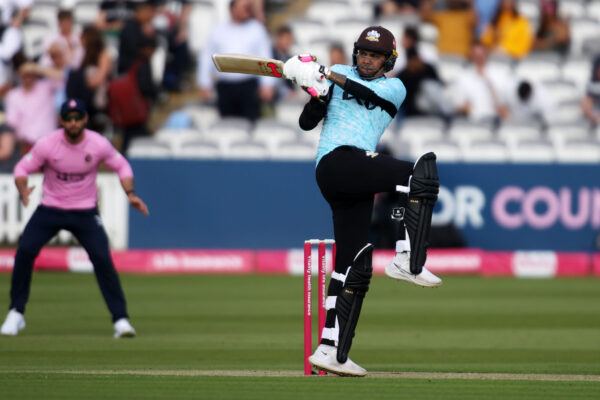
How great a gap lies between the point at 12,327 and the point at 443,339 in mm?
3187

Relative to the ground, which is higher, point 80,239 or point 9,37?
point 9,37

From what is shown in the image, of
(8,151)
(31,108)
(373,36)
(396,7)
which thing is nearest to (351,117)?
(373,36)

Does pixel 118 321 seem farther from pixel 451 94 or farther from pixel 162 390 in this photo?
pixel 451 94

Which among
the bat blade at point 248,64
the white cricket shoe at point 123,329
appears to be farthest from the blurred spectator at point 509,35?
the bat blade at point 248,64

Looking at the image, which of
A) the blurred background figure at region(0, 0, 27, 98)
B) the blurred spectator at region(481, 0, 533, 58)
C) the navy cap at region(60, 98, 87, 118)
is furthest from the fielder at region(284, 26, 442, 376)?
the blurred spectator at region(481, 0, 533, 58)

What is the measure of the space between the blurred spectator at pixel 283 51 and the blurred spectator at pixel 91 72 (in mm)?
2149

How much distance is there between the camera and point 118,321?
8922 mm

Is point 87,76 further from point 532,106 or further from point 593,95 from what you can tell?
point 593,95

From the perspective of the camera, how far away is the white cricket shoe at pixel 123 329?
885 centimetres

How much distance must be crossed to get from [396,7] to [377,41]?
10180 mm

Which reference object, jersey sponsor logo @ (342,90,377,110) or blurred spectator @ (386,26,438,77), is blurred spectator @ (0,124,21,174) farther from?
jersey sponsor logo @ (342,90,377,110)

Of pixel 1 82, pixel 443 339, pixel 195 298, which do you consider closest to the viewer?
pixel 443 339

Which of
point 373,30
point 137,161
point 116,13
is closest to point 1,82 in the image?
point 116,13

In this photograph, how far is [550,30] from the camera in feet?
54.1
